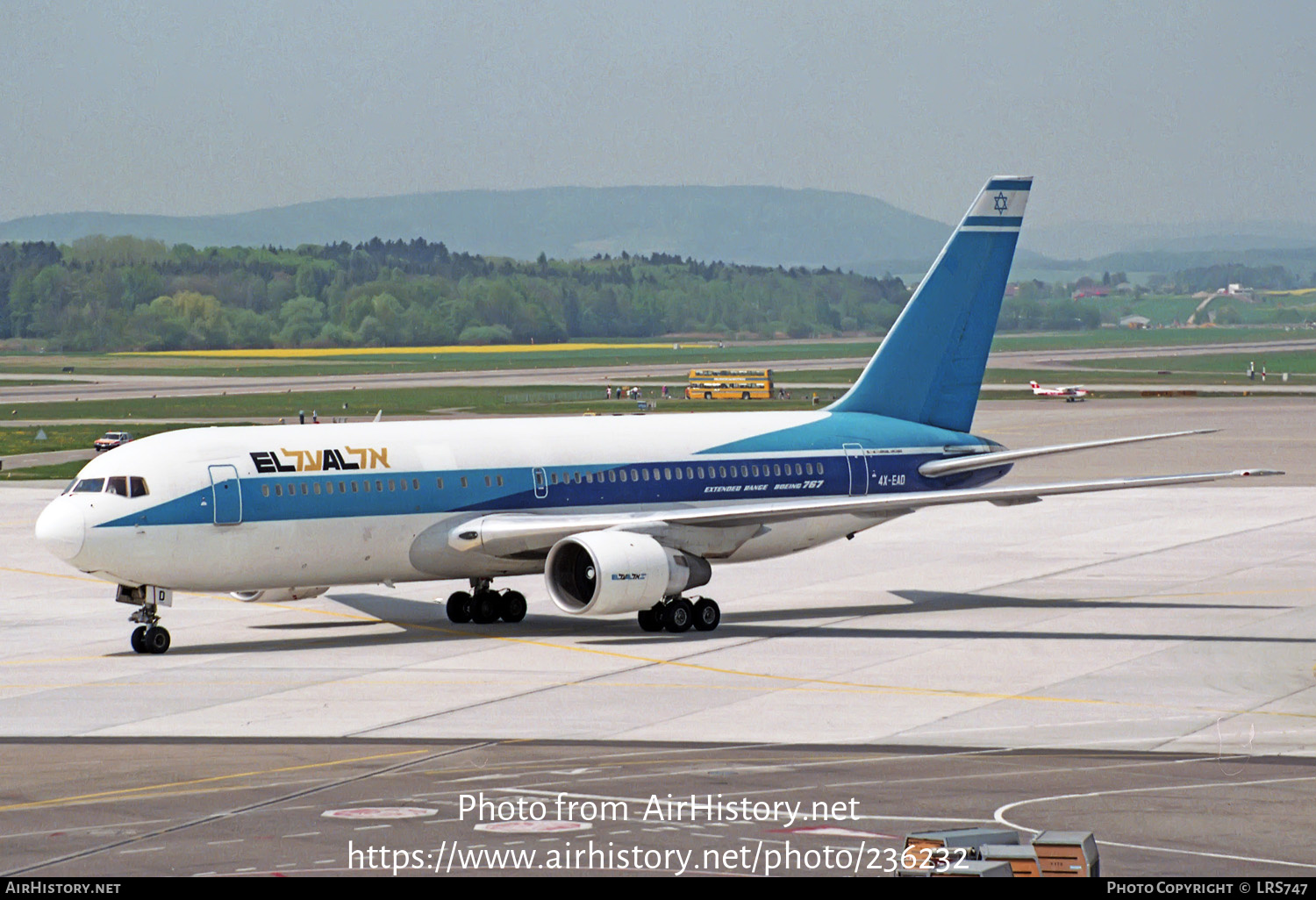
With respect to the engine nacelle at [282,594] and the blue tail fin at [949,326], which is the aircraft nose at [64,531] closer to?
the engine nacelle at [282,594]

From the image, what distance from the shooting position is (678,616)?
1484 inches

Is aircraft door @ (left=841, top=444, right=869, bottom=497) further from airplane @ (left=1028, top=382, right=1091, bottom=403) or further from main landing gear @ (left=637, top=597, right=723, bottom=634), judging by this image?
airplane @ (left=1028, top=382, right=1091, bottom=403)

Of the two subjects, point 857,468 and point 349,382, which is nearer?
point 857,468

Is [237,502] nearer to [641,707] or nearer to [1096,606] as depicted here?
[641,707]

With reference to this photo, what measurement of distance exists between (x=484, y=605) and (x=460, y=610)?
2.13 ft

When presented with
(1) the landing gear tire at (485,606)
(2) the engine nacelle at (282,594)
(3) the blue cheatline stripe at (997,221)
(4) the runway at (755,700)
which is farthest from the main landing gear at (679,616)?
(3) the blue cheatline stripe at (997,221)

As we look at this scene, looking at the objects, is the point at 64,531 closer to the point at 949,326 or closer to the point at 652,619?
the point at 652,619

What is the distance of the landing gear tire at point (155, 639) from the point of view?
116ft

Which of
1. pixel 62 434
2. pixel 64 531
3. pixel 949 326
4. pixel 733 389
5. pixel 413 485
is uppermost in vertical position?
pixel 949 326

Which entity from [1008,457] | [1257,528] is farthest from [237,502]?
[1257,528]

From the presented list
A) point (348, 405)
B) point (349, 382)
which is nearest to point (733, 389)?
point (348, 405)

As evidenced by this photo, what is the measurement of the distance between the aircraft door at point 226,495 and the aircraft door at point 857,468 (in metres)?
14.5

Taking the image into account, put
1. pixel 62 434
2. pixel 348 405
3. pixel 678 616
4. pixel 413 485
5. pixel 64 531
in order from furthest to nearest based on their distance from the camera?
pixel 348 405 < pixel 62 434 < pixel 678 616 < pixel 413 485 < pixel 64 531

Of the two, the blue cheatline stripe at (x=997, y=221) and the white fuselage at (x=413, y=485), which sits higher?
the blue cheatline stripe at (x=997, y=221)
